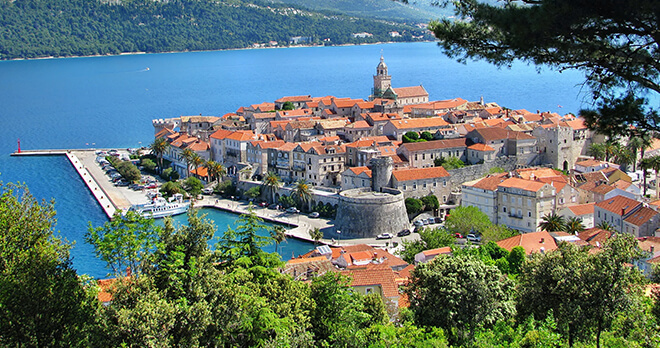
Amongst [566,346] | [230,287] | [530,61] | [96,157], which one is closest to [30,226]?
[230,287]

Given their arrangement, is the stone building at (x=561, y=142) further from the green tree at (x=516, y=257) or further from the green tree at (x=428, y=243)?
the green tree at (x=516, y=257)

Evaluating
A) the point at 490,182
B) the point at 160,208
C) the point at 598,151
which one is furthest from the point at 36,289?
the point at 598,151

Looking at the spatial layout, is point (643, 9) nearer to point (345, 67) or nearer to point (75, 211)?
point (75, 211)

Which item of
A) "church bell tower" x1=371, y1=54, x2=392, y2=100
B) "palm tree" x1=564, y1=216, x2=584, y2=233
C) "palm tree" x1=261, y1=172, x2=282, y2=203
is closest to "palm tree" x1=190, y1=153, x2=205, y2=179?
"palm tree" x1=261, y1=172, x2=282, y2=203

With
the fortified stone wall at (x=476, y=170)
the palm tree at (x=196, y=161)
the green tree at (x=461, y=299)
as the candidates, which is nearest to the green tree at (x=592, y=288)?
the green tree at (x=461, y=299)

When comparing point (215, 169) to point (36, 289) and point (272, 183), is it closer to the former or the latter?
point (272, 183)

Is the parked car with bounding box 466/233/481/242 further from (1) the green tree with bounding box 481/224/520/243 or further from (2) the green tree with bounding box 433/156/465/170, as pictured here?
(2) the green tree with bounding box 433/156/465/170
